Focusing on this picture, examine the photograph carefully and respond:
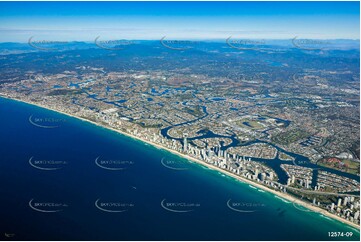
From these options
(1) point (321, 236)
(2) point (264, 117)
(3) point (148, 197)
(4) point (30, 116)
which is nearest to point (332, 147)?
(2) point (264, 117)

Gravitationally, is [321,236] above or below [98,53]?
below

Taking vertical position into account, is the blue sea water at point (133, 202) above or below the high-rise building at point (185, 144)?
below

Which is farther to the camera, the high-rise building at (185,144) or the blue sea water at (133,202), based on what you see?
the high-rise building at (185,144)

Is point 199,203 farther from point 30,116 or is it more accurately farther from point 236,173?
point 30,116

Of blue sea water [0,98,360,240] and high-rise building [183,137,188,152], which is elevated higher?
high-rise building [183,137,188,152]

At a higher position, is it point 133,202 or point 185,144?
point 185,144

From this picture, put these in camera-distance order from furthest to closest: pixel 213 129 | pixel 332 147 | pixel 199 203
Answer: pixel 213 129
pixel 332 147
pixel 199 203

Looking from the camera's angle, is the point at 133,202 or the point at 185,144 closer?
the point at 133,202

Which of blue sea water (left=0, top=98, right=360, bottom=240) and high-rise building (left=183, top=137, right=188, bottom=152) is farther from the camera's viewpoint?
high-rise building (left=183, top=137, right=188, bottom=152)
